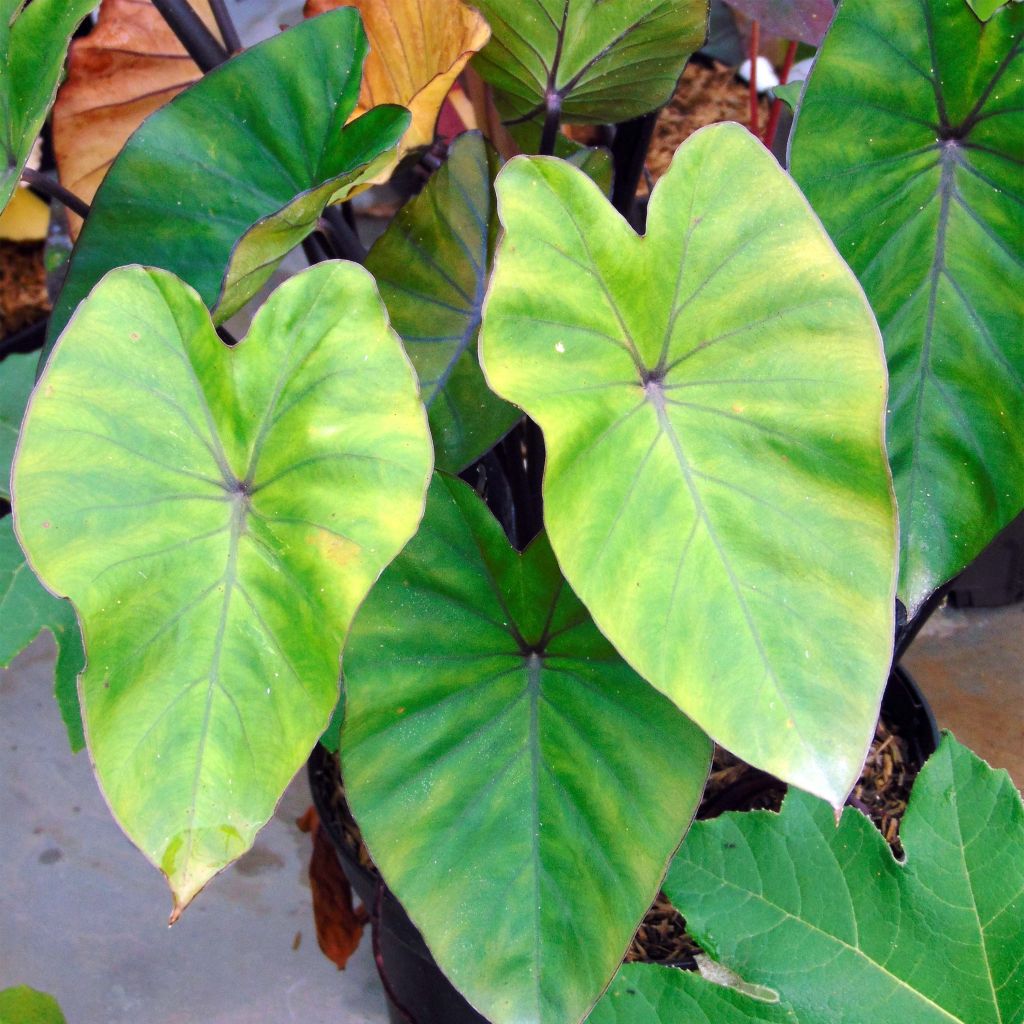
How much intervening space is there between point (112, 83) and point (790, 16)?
2.09 ft

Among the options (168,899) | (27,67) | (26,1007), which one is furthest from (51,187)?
(168,899)

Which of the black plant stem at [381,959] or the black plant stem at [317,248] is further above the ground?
the black plant stem at [317,248]

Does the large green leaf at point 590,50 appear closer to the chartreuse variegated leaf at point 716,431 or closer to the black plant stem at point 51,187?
the chartreuse variegated leaf at point 716,431

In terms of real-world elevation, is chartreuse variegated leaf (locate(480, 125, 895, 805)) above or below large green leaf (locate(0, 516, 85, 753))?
above

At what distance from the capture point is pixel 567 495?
53 centimetres

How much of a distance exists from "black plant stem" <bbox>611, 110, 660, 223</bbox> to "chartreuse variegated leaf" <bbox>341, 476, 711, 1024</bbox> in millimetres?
464

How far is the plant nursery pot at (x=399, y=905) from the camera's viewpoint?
944 millimetres

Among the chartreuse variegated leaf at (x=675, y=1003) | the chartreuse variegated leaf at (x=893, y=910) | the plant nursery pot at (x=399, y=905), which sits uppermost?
the chartreuse variegated leaf at (x=893, y=910)

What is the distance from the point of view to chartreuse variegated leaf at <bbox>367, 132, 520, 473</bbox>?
31.7 inches

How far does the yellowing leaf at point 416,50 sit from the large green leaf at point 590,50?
0.12 ft

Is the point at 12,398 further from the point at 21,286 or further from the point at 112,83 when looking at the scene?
the point at 21,286

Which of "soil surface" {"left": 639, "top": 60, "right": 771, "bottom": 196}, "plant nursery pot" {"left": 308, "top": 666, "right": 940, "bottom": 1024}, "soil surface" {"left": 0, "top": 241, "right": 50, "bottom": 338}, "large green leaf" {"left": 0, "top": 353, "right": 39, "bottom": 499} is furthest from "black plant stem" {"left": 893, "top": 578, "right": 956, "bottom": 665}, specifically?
"soil surface" {"left": 0, "top": 241, "right": 50, "bottom": 338}

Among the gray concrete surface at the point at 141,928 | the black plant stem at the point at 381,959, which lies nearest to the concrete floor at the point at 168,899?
the gray concrete surface at the point at 141,928

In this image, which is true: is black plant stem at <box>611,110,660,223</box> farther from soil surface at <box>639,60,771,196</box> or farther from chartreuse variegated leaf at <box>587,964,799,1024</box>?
soil surface at <box>639,60,771,196</box>
